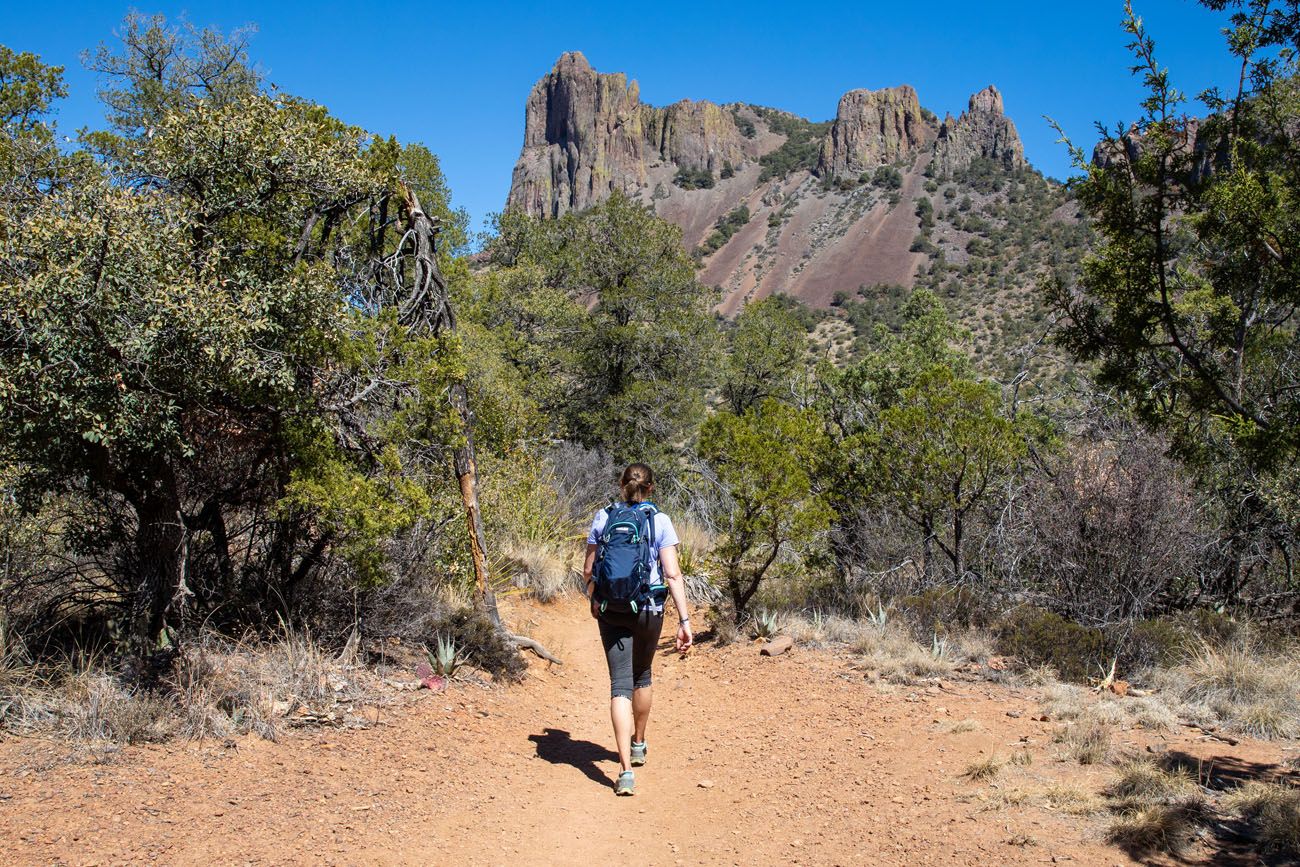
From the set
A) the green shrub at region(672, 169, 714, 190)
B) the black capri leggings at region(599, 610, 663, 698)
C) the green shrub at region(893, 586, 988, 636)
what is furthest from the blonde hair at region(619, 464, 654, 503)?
the green shrub at region(672, 169, 714, 190)

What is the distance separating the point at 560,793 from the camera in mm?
4883

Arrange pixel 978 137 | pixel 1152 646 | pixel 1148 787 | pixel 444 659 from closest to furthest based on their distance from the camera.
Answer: pixel 1148 787 → pixel 444 659 → pixel 1152 646 → pixel 978 137

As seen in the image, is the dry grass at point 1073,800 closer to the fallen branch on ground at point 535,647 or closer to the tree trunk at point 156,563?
the fallen branch on ground at point 535,647

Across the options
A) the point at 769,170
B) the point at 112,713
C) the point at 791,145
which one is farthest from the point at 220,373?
the point at 791,145

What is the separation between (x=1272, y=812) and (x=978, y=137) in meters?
96.3

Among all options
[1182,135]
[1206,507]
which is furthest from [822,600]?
[1182,135]

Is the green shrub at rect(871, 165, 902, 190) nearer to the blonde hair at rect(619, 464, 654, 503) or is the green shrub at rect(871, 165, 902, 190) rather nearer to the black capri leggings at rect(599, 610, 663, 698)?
the blonde hair at rect(619, 464, 654, 503)

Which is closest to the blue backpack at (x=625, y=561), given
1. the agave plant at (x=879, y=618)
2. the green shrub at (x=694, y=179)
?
the agave plant at (x=879, y=618)

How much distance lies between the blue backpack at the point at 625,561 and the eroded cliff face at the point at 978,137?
90464 mm

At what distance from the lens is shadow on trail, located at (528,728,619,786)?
211 inches

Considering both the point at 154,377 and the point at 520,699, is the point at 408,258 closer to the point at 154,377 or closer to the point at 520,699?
the point at 154,377

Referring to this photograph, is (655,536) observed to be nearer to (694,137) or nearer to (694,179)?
(694,179)

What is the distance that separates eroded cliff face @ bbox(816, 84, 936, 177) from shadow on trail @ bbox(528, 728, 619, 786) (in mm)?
95806

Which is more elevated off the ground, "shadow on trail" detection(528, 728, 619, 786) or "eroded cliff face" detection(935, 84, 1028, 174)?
"eroded cliff face" detection(935, 84, 1028, 174)
